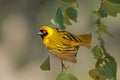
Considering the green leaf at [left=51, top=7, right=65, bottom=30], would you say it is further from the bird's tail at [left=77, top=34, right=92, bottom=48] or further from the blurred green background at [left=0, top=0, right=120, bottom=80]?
the blurred green background at [left=0, top=0, right=120, bottom=80]

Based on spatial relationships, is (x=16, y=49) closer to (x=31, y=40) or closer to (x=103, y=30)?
(x=31, y=40)

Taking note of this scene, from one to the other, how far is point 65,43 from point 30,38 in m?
2.29

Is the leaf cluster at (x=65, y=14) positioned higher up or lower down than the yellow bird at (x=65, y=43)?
higher up

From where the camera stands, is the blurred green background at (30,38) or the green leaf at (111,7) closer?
the green leaf at (111,7)

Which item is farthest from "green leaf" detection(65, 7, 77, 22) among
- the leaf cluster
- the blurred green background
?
the blurred green background

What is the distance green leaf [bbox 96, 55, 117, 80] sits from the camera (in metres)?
0.50

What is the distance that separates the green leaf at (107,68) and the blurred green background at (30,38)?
6.05ft

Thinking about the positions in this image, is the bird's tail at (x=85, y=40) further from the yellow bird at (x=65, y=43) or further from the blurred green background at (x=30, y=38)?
the blurred green background at (x=30, y=38)

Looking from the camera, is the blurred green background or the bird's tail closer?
the bird's tail

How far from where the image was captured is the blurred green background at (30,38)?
250 cm

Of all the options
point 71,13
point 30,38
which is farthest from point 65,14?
point 30,38

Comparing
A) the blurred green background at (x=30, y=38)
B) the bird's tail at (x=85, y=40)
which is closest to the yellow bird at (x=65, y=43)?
the bird's tail at (x=85, y=40)

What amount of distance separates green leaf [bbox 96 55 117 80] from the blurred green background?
72.6 inches

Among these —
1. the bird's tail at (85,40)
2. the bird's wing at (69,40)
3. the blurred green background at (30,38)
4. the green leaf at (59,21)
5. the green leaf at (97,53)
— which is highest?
the green leaf at (59,21)
